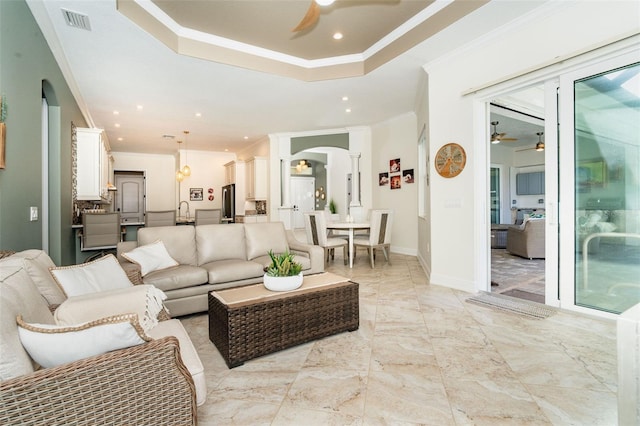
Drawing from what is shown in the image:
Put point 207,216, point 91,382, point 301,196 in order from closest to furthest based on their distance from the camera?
1. point 91,382
2. point 207,216
3. point 301,196

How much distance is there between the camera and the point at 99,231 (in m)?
4.35

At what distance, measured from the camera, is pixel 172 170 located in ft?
34.7

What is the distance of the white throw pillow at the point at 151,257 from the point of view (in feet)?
9.52

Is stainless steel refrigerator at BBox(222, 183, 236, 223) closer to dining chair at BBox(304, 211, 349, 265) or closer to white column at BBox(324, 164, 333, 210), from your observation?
white column at BBox(324, 164, 333, 210)

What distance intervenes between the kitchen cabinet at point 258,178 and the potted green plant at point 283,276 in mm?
6159

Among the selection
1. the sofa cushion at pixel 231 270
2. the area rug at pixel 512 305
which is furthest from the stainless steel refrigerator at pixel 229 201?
the area rug at pixel 512 305

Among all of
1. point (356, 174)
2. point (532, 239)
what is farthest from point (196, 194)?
point (532, 239)

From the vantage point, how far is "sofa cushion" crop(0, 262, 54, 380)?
3.02 feet

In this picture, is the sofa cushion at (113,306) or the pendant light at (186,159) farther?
the pendant light at (186,159)

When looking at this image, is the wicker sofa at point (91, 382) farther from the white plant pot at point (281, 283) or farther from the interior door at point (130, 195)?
the interior door at point (130, 195)

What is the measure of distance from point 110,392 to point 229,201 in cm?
879

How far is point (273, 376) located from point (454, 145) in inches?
131

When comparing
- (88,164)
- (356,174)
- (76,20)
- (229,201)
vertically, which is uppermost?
(76,20)

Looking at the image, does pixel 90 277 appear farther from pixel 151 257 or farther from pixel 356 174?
pixel 356 174
